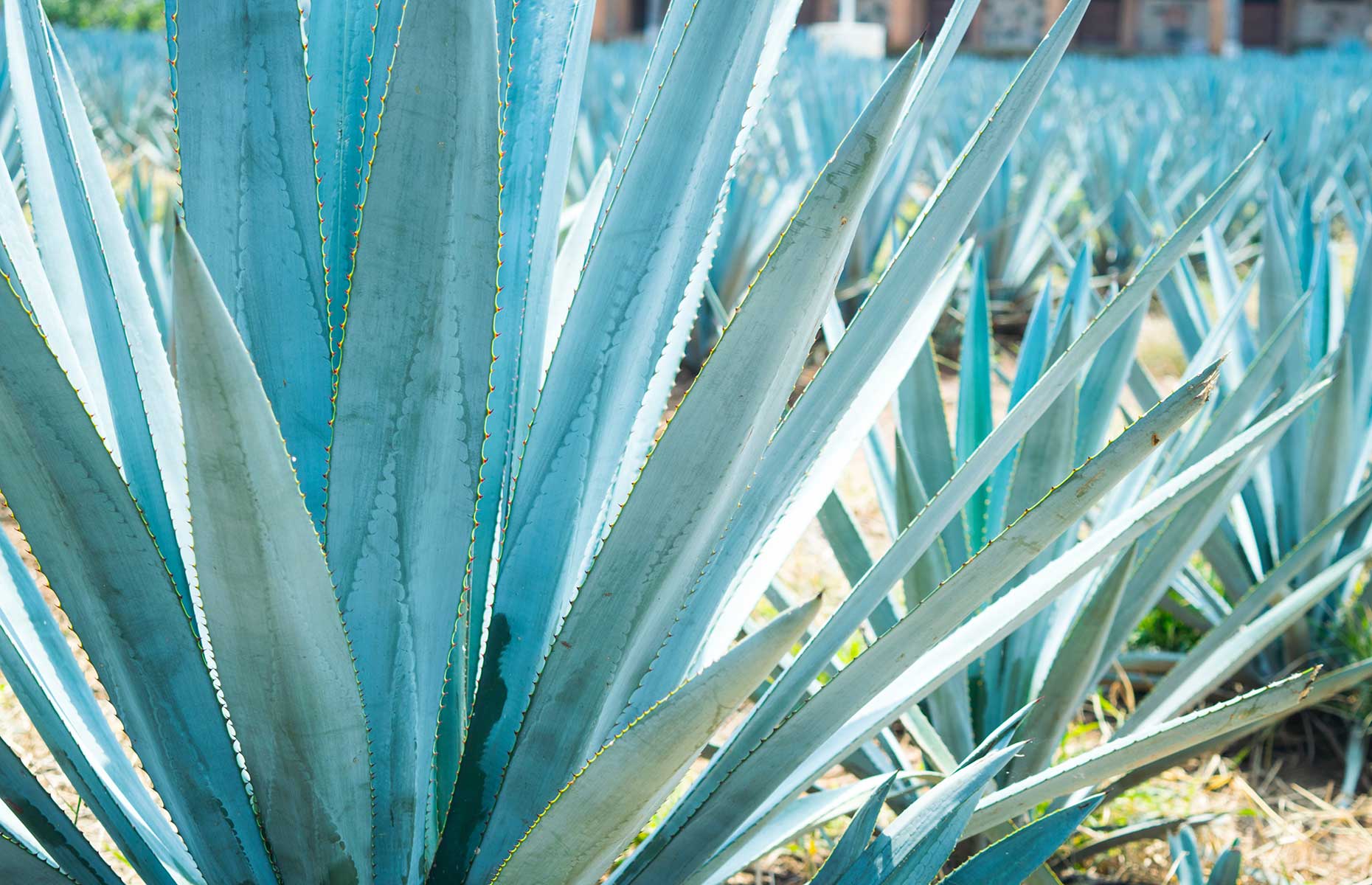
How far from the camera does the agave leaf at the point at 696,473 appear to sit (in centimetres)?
62

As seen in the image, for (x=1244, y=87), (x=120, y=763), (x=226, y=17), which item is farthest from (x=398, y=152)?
(x=1244, y=87)

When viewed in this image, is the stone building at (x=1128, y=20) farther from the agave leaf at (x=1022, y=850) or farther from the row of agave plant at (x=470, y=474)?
the agave leaf at (x=1022, y=850)

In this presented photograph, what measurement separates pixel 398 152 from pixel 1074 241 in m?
4.10

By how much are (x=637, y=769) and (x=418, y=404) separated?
22 cm

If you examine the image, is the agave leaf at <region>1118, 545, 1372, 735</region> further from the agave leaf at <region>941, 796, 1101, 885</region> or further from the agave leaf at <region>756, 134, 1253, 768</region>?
the agave leaf at <region>756, 134, 1253, 768</region>

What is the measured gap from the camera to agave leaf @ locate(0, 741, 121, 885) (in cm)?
71

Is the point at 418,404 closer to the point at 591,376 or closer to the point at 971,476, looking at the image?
the point at 591,376

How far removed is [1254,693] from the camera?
0.76m

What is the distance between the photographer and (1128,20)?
71.4 ft

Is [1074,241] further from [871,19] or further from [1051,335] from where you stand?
[871,19]

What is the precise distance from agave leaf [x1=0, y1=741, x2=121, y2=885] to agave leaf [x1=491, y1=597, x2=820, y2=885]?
10.5 inches

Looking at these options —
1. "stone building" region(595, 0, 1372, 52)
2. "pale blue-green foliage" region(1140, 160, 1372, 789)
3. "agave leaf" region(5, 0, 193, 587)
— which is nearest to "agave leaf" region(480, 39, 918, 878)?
"agave leaf" region(5, 0, 193, 587)

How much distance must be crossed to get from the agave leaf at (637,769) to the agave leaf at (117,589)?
17cm

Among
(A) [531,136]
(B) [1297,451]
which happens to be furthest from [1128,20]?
(A) [531,136]
